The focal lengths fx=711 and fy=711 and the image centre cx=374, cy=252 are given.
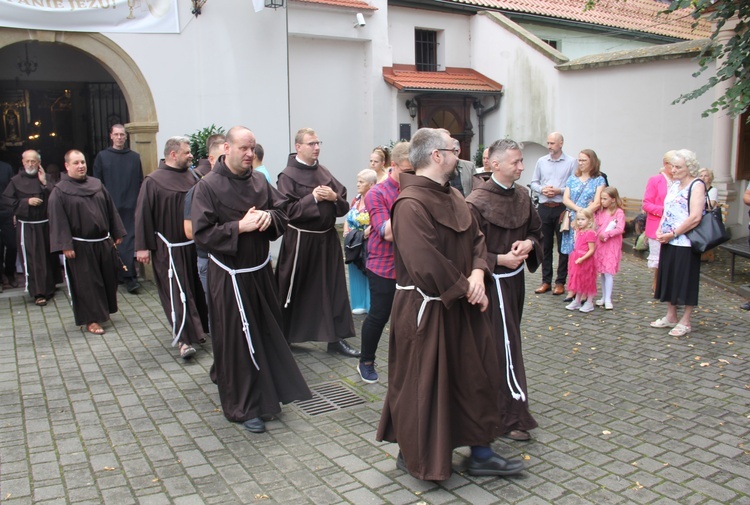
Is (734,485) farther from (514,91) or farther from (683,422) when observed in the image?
(514,91)

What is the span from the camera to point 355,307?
839cm

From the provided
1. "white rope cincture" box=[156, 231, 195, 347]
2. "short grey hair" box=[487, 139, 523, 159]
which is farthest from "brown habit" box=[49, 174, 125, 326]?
"short grey hair" box=[487, 139, 523, 159]

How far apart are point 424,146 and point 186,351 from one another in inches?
143

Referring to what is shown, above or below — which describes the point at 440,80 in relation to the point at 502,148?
above

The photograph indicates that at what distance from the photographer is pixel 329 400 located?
5637mm

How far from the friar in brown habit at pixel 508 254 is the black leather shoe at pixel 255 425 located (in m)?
1.68

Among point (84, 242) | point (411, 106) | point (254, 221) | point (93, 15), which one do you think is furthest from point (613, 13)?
point (254, 221)

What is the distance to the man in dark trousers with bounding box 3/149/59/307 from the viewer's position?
9180 mm

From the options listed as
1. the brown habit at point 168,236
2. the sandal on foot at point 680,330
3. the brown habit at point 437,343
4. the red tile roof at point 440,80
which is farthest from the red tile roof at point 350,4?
the brown habit at point 437,343

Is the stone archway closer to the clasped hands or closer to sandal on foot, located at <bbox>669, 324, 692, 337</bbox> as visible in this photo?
the clasped hands

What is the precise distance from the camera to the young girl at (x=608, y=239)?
27.4ft

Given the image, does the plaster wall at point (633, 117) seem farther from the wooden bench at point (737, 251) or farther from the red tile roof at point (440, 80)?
the wooden bench at point (737, 251)

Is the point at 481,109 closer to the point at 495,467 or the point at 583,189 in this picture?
the point at 583,189

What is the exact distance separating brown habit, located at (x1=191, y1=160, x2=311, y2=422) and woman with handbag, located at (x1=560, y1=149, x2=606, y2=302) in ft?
15.2
